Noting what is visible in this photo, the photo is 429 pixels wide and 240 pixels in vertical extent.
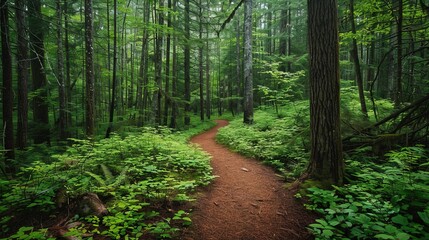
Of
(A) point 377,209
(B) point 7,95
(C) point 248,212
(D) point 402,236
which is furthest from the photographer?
(B) point 7,95

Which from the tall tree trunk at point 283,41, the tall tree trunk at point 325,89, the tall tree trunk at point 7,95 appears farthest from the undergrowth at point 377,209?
the tall tree trunk at point 283,41

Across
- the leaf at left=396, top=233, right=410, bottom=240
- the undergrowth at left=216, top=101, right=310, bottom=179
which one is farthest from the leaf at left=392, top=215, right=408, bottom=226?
the undergrowth at left=216, top=101, right=310, bottom=179

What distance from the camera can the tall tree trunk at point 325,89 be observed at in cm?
416

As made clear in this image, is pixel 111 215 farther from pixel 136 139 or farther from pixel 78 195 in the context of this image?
pixel 136 139

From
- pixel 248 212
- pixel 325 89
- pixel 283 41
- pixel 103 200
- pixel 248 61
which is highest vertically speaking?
pixel 283 41

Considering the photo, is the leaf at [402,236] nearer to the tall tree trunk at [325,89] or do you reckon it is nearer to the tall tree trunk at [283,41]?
the tall tree trunk at [325,89]

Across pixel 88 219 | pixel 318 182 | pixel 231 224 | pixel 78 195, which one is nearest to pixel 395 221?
pixel 318 182

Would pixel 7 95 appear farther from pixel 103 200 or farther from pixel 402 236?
pixel 402 236

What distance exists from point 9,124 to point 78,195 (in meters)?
4.54

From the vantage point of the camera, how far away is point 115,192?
12.8ft

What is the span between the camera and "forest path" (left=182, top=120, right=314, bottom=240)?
3.24 m

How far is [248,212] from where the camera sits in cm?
382

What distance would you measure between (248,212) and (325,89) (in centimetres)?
274

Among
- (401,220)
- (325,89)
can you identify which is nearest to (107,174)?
(325,89)
